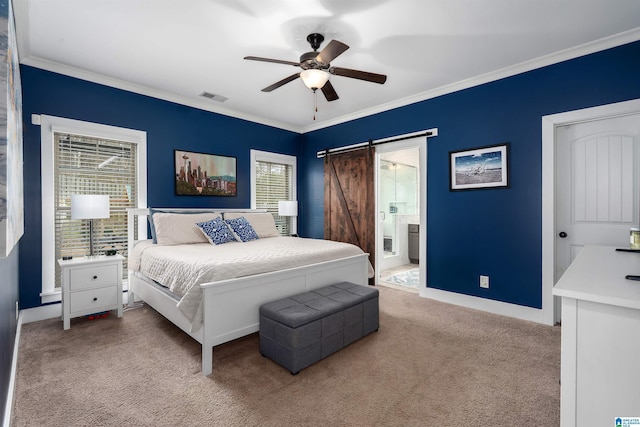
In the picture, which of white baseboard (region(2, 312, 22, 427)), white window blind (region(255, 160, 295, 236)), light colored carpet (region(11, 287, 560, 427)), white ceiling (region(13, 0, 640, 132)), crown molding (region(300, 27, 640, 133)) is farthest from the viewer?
white window blind (region(255, 160, 295, 236))

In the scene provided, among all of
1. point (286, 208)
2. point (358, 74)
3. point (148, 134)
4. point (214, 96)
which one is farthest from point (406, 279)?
point (148, 134)

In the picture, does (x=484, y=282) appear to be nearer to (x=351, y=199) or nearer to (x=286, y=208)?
(x=351, y=199)

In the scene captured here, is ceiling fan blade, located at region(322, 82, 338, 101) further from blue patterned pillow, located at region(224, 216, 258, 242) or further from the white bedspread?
blue patterned pillow, located at region(224, 216, 258, 242)

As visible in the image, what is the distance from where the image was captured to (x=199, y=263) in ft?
7.36

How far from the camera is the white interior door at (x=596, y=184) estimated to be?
8.66 feet

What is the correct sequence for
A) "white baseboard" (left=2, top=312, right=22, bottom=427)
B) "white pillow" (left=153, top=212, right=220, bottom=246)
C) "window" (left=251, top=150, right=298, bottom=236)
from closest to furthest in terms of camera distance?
"white baseboard" (left=2, top=312, right=22, bottom=427), "white pillow" (left=153, top=212, right=220, bottom=246), "window" (left=251, top=150, right=298, bottom=236)

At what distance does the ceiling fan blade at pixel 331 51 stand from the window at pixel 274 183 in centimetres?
278

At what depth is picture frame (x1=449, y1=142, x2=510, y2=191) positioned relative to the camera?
3.30m

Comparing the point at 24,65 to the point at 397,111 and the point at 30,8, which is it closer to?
the point at 30,8

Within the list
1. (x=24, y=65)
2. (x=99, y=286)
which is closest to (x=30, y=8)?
(x=24, y=65)

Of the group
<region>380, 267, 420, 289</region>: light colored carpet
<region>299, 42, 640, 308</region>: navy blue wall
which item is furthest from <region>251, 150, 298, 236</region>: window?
<region>299, 42, 640, 308</region>: navy blue wall

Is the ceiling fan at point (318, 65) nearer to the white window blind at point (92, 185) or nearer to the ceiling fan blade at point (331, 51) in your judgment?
the ceiling fan blade at point (331, 51)

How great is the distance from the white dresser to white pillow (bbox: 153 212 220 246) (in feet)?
11.3

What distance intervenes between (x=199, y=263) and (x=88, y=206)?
162 centimetres
